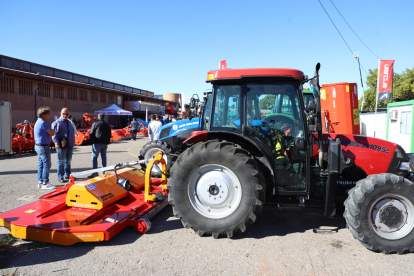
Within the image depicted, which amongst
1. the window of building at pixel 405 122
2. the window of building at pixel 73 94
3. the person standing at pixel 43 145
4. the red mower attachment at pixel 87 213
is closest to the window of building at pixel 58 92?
the window of building at pixel 73 94

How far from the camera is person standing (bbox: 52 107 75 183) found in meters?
6.23

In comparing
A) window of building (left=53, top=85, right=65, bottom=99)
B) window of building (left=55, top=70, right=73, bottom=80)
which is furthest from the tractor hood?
window of building (left=55, top=70, right=73, bottom=80)

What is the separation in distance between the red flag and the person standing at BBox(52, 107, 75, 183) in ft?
39.0

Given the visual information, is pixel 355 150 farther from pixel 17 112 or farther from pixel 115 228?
pixel 17 112

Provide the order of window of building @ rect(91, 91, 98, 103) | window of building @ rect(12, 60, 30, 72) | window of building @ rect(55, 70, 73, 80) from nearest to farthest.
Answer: window of building @ rect(12, 60, 30, 72)
window of building @ rect(91, 91, 98, 103)
window of building @ rect(55, 70, 73, 80)

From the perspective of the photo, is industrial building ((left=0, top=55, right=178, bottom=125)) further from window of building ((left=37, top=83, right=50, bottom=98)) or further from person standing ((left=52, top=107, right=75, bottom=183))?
person standing ((left=52, top=107, right=75, bottom=183))

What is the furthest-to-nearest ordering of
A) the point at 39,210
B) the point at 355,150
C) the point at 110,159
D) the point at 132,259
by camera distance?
the point at 110,159 → the point at 355,150 → the point at 39,210 → the point at 132,259

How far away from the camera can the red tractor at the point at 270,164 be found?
331 centimetres

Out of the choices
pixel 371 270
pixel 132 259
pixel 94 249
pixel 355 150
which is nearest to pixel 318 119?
pixel 355 150

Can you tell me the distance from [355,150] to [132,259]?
3215 millimetres

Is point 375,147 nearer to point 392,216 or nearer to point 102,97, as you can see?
point 392,216

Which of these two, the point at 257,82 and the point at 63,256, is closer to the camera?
the point at 63,256

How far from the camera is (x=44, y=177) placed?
579 cm

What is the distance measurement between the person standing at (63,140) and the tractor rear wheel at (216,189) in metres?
4.03
